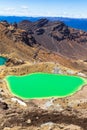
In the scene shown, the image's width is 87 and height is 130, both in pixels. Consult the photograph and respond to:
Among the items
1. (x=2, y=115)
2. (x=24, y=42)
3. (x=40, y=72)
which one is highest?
(x=2, y=115)

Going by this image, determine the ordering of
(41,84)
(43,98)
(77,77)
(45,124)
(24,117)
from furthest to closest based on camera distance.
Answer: (77,77) → (41,84) → (43,98) → (24,117) → (45,124)

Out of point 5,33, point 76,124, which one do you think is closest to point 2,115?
point 76,124

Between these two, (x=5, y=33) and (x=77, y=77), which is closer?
(x=77, y=77)

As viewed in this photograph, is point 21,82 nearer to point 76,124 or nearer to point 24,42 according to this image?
point 76,124

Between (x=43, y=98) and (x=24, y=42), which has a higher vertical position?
(x=43, y=98)

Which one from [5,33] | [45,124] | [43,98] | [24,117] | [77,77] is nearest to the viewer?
[45,124]

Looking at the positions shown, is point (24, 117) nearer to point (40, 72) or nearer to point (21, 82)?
point (21, 82)
